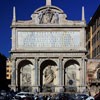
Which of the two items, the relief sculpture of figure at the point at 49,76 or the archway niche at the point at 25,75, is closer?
the archway niche at the point at 25,75

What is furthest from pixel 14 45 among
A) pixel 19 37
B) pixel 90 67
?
pixel 90 67

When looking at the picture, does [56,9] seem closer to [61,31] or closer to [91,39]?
[61,31]

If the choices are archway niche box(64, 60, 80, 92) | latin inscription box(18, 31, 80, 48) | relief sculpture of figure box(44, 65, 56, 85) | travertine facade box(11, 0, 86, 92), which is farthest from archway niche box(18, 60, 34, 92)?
archway niche box(64, 60, 80, 92)

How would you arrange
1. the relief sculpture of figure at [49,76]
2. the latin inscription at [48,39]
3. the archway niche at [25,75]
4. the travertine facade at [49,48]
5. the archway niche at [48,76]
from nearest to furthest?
the travertine facade at [49,48], the archway niche at [25,75], the archway niche at [48,76], the relief sculpture of figure at [49,76], the latin inscription at [48,39]

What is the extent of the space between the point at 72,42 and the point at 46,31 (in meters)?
6.26

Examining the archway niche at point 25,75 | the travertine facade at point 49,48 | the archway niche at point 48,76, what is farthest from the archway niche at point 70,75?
the archway niche at point 25,75

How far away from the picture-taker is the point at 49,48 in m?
104

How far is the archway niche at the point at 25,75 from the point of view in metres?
104

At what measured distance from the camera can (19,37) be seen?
343ft

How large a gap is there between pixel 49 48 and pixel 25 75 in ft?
26.1

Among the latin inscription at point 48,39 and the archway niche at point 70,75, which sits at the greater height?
the latin inscription at point 48,39

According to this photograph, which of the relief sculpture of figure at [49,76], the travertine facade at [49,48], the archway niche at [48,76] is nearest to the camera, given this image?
the travertine facade at [49,48]

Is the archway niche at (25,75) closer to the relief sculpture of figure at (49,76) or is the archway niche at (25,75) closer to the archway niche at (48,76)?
the archway niche at (48,76)

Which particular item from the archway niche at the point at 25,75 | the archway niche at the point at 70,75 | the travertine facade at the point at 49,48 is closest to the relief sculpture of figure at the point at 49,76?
the travertine facade at the point at 49,48
